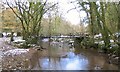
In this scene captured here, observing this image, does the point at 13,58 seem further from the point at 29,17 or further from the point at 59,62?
the point at 29,17

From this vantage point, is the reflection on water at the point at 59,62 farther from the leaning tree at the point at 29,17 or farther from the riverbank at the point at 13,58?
the leaning tree at the point at 29,17

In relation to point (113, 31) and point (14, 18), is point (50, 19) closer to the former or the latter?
A: point (14, 18)

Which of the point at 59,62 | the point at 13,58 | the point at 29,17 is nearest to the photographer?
the point at 13,58

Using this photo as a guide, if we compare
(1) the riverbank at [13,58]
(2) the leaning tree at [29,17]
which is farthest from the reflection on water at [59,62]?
(2) the leaning tree at [29,17]

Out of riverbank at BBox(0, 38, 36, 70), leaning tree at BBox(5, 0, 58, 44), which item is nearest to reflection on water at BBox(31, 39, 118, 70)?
riverbank at BBox(0, 38, 36, 70)

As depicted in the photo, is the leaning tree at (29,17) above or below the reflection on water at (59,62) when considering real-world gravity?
above

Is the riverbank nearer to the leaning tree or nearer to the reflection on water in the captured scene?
the reflection on water

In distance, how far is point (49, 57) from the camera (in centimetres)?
334

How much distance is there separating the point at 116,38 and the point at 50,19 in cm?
119

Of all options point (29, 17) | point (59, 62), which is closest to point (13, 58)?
point (59, 62)

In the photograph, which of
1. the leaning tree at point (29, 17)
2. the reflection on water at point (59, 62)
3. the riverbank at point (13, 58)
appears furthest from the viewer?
the leaning tree at point (29, 17)

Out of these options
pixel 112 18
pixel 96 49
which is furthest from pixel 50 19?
pixel 96 49

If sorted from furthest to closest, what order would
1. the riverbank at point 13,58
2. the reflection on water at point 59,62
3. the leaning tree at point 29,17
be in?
1. the leaning tree at point 29,17
2. the reflection on water at point 59,62
3. the riverbank at point 13,58

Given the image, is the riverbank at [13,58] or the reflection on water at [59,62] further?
the reflection on water at [59,62]
